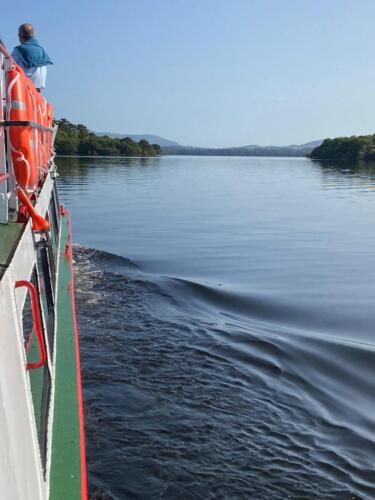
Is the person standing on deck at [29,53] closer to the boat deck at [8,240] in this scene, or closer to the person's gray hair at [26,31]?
the person's gray hair at [26,31]

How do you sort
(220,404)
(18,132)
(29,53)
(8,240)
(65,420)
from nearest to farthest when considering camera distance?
(8,240) → (65,420) → (18,132) → (220,404) → (29,53)

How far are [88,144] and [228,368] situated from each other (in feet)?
396

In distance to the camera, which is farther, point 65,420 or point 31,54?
point 31,54

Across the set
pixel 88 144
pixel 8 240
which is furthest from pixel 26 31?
pixel 88 144

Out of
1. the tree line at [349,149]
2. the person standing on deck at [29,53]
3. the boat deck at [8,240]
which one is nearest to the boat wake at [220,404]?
the boat deck at [8,240]

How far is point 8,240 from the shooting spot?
3.36 meters

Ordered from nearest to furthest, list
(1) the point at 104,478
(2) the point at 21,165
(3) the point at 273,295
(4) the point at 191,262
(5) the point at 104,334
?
(2) the point at 21,165, (1) the point at 104,478, (5) the point at 104,334, (3) the point at 273,295, (4) the point at 191,262

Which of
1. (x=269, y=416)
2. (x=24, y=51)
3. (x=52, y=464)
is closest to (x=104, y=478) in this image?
(x=52, y=464)

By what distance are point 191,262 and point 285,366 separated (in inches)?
279

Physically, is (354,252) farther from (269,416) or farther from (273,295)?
(269,416)

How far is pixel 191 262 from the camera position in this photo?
14617 mm

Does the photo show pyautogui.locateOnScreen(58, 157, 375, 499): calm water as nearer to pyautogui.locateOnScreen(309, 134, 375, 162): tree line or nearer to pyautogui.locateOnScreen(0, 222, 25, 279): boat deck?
pyautogui.locateOnScreen(0, 222, 25, 279): boat deck

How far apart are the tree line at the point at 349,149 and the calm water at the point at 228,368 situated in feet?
354

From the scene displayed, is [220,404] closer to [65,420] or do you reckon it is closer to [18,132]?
[65,420]
